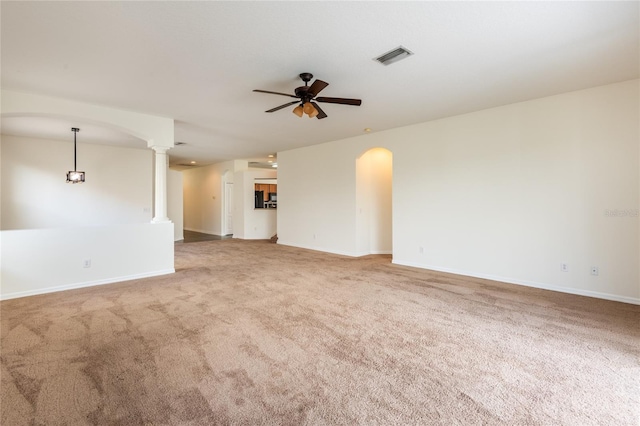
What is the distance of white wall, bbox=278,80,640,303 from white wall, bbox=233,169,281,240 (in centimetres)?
480

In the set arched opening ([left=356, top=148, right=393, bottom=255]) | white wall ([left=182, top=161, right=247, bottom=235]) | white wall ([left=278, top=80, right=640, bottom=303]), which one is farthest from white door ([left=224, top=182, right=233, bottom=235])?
white wall ([left=278, top=80, right=640, bottom=303])

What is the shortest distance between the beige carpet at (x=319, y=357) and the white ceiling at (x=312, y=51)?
2.78 m

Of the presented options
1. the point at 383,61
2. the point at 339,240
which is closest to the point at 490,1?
the point at 383,61

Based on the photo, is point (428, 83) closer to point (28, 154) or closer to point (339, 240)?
point (339, 240)

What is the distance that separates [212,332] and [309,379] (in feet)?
4.05

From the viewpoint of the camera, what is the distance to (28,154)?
21.2 ft

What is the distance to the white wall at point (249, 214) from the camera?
9992 millimetres

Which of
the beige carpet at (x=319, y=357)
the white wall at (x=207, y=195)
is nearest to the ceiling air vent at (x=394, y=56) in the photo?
the beige carpet at (x=319, y=357)

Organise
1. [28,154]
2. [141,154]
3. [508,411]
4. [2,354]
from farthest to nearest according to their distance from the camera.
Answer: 1. [141,154]
2. [28,154]
3. [2,354]
4. [508,411]

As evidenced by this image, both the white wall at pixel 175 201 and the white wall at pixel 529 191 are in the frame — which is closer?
the white wall at pixel 529 191

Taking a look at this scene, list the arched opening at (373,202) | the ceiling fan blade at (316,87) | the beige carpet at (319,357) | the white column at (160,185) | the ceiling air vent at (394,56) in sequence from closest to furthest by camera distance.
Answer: the beige carpet at (319,357)
the ceiling air vent at (394,56)
the ceiling fan blade at (316,87)
the white column at (160,185)
the arched opening at (373,202)

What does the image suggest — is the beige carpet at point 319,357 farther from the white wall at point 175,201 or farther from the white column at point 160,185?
the white wall at point 175,201

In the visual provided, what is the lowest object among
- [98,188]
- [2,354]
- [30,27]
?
[2,354]

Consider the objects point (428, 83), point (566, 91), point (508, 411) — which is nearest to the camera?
point (508, 411)
